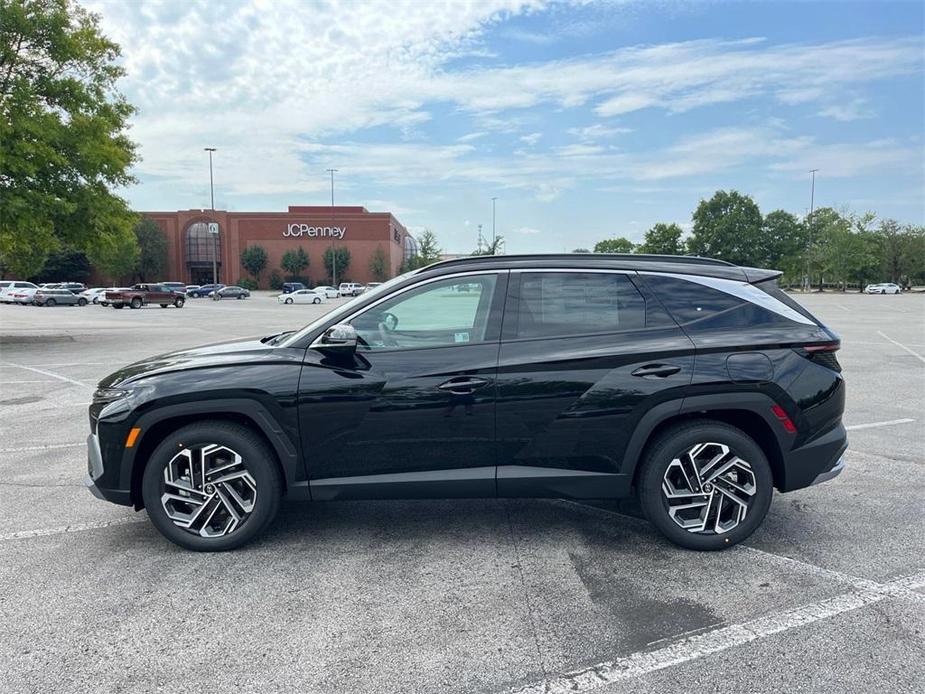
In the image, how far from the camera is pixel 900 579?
11.1 feet

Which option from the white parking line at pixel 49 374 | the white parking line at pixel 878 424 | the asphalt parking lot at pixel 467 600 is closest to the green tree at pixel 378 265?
the white parking line at pixel 49 374

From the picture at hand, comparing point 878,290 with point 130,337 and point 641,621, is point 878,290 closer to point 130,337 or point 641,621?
point 130,337

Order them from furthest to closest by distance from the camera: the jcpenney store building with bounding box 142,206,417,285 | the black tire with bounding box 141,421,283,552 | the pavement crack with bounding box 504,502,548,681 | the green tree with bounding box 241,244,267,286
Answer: the jcpenney store building with bounding box 142,206,417,285
the green tree with bounding box 241,244,267,286
the black tire with bounding box 141,421,283,552
the pavement crack with bounding box 504,502,548,681

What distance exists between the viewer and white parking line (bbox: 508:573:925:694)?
2.54 meters

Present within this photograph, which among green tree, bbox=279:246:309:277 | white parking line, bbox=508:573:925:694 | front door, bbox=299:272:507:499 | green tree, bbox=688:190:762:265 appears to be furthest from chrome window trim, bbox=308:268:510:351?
green tree, bbox=688:190:762:265

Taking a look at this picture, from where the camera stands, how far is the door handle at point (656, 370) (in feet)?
11.8

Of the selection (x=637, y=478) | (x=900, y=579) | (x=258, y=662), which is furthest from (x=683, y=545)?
(x=258, y=662)

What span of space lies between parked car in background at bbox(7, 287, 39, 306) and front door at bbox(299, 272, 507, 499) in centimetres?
5006

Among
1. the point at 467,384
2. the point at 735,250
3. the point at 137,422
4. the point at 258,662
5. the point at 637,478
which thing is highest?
the point at 735,250

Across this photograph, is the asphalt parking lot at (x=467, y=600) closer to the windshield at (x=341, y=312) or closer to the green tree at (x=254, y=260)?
the windshield at (x=341, y=312)

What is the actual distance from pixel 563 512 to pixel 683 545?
910 mm

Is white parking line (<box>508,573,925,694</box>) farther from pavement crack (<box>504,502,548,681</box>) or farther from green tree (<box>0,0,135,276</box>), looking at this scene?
green tree (<box>0,0,135,276</box>)

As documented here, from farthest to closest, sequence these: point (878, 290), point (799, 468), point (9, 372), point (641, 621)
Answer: point (878, 290) < point (9, 372) < point (799, 468) < point (641, 621)

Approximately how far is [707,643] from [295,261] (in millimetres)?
83395
